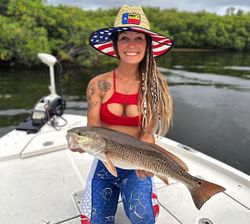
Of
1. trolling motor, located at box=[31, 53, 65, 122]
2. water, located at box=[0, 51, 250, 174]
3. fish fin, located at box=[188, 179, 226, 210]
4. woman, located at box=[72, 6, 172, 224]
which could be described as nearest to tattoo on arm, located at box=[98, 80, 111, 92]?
woman, located at box=[72, 6, 172, 224]

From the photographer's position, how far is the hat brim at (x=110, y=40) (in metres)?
2.37

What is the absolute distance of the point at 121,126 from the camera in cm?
251

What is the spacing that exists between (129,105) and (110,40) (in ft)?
2.40

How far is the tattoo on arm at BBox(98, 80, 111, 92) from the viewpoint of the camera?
100 inches

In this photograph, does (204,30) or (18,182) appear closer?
(18,182)

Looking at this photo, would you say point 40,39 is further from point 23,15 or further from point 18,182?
point 18,182

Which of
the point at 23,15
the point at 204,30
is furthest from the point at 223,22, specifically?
the point at 23,15

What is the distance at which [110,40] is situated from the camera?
8.76ft

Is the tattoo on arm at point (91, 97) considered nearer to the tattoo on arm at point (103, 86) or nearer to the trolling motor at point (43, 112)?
the tattoo on arm at point (103, 86)

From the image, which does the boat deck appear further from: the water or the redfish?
the water

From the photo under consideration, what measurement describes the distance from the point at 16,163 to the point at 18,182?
1.56 ft

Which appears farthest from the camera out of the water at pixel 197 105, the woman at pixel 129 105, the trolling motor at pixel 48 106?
the water at pixel 197 105

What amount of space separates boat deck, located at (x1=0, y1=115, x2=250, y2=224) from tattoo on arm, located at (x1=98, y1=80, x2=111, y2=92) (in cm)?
129

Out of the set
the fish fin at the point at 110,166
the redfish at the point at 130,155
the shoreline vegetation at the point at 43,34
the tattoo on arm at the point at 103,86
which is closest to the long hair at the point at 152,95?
the tattoo on arm at the point at 103,86
